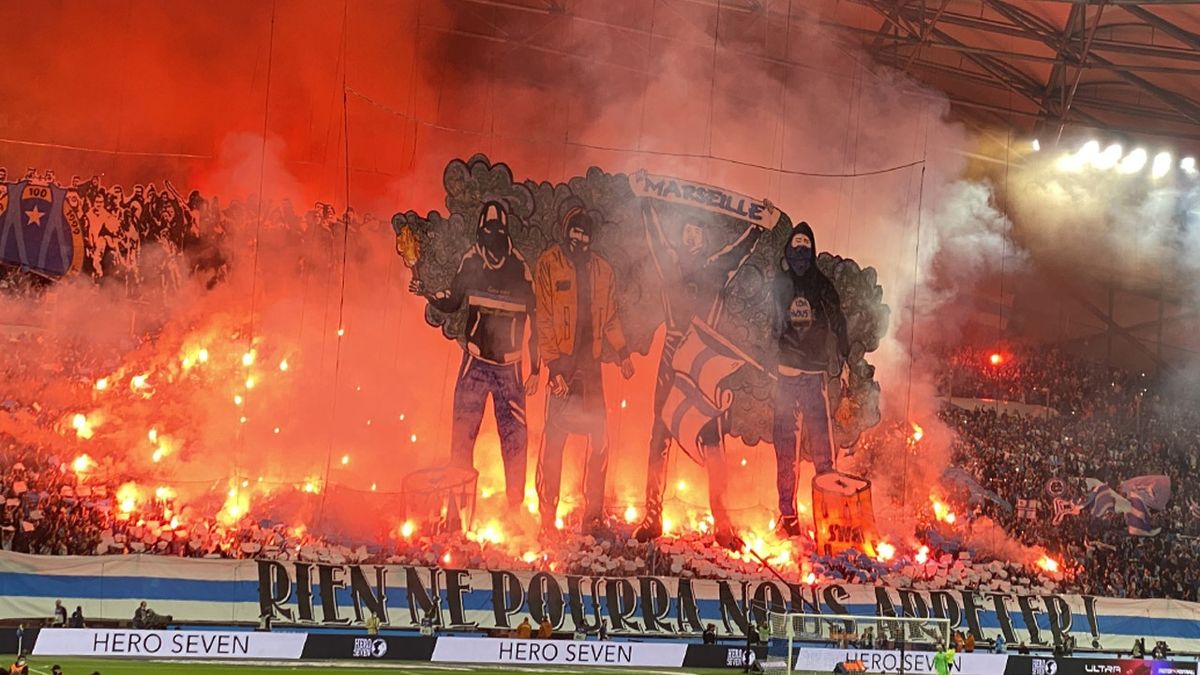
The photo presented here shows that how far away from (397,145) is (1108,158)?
19336mm

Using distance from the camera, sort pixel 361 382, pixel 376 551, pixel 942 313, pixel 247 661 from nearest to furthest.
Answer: pixel 247 661
pixel 376 551
pixel 361 382
pixel 942 313

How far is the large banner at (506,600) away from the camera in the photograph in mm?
23500

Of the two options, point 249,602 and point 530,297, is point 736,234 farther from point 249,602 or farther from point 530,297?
point 249,602

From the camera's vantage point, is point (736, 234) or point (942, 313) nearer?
point (736, 234)

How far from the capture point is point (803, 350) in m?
33.8

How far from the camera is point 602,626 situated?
26.5m

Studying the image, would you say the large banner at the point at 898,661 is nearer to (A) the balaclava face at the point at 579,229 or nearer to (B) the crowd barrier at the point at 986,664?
(B) the crowd barrier at the point at 986,664

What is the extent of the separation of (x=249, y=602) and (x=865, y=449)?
658 inches

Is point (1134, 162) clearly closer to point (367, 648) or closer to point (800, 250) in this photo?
point (800, 250)

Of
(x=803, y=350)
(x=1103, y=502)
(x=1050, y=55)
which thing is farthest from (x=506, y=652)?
(x=1050, y=55)

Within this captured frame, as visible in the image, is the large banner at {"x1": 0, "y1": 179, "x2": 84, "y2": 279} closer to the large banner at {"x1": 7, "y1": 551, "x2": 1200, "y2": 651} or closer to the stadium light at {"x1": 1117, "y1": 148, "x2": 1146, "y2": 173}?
the large banner at {"x1": 7, "y1": 551, "x2": 1200, "y2": 651}

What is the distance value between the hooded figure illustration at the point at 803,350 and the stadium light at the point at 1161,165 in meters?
9.65

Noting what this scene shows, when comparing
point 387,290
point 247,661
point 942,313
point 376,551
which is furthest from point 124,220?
point 942,313

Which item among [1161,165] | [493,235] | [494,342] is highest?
[1161,165]
